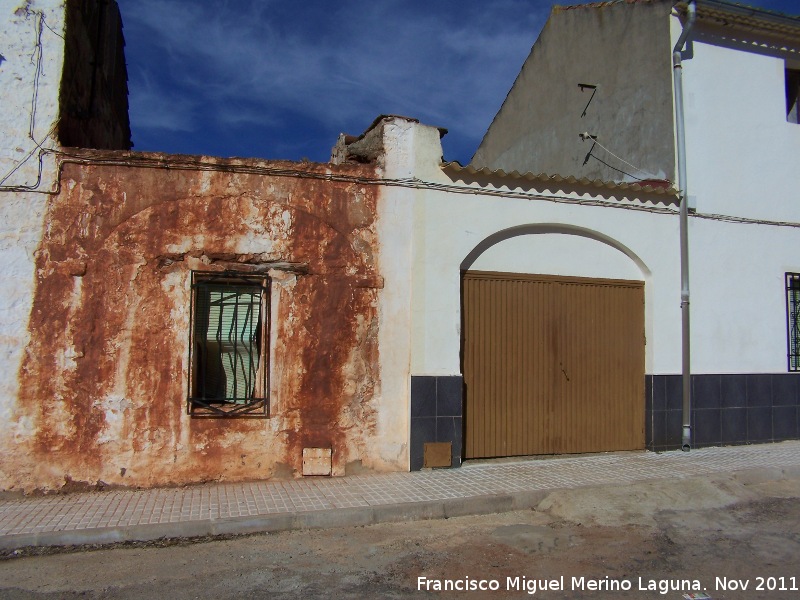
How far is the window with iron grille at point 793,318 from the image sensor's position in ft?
32.6

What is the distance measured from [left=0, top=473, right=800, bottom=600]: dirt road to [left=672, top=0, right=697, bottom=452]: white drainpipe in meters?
2.57

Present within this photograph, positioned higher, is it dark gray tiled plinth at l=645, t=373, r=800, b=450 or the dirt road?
dark gray tiled plinth at l=645, t=373, r=800, b=450

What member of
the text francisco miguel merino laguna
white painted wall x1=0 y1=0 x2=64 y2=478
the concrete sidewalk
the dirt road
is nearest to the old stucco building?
white painted wall x1=0 y1=0 x2=64 y2=478

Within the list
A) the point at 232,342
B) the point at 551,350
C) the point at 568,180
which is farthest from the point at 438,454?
the point at 568,180

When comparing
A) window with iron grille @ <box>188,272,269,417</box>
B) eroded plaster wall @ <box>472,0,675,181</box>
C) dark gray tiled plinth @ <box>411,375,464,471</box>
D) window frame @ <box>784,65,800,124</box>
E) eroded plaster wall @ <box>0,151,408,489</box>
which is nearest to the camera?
eroded plaster wall @ <box>0,151,408,489</box>

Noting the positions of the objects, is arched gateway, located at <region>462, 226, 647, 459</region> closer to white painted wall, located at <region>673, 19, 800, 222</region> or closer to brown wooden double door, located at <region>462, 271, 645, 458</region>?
brown wooden double door, located at <region>462, 271, 645, 458</region>

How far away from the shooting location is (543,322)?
865 centimetres

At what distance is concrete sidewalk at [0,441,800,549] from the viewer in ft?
18.3

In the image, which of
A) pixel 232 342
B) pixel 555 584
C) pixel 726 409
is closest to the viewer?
pixel 555 584

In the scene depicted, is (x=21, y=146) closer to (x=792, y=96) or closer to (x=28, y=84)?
(x=28, y=84)

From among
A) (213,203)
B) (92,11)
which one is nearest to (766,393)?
(213,203)

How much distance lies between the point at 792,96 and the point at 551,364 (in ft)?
21.0

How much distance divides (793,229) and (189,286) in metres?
8.75

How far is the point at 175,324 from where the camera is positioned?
277 inches
